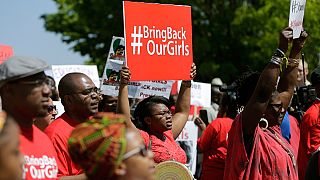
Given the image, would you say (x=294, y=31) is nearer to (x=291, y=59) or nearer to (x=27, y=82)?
(x=291, y=59)

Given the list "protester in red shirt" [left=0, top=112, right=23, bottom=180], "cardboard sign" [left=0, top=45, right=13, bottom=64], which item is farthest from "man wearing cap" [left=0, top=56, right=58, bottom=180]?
"cardboard sign" [left=0, top=45, right=13, bottom=64]

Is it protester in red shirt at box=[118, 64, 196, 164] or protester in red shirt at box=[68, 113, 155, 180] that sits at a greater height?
protester in red shirt at box=[68, 113, 155, 180]

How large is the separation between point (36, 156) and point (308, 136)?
3937 millimetres

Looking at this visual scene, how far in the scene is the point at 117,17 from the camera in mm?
29219

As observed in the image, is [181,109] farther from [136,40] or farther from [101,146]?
[101,146]

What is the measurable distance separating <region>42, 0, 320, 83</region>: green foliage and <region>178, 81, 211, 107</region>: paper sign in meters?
12.4

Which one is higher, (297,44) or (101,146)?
(297,44)

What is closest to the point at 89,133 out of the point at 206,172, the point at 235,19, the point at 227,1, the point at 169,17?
the point at 169,17

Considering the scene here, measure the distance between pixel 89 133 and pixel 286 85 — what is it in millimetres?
2968

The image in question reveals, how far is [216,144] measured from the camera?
357 inches

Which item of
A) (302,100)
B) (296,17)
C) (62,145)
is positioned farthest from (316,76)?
(62,145)

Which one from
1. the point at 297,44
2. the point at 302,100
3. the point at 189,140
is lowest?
the point at 189,140

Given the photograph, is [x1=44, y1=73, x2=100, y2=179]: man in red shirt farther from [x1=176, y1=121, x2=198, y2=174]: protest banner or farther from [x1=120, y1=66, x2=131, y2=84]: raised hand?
[x1=176, y1=121, x2=198, y2=174]: protest banner

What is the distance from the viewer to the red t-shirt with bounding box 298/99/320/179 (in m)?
7.70
